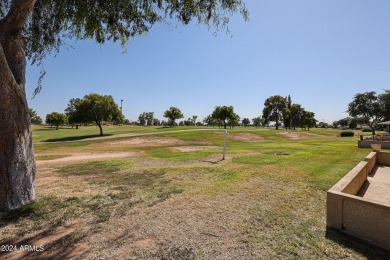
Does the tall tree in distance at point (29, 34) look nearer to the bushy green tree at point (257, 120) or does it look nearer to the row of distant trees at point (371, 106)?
the row of distant trees at point (371, 106)

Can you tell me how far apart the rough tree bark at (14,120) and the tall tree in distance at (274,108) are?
71.5m

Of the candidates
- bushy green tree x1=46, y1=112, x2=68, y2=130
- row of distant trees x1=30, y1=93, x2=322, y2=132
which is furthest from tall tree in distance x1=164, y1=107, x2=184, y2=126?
bushy green tree x1=46, y1=112, x2=68, y2=130

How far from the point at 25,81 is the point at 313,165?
1265 cm

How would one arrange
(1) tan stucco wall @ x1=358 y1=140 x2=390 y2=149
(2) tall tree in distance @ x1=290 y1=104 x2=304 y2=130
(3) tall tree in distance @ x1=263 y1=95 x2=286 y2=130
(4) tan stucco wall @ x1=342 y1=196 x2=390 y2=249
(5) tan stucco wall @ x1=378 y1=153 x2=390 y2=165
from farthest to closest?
(2) tall tree in distance @ x1=290 y1=104 x2=304 y2=130 → (3) tall tree in distance @ x1=263 y1=95 x2=286 y2=130 → (1) tan stucco wall @ x1=358 y1=140 x2=390 y2=149 → (5) tan stucco wall @ x1=378 y1=153 x2=390 y2=165 → (4) tan stucco wall @ x1=342 y1=196 x2=390 y2=249

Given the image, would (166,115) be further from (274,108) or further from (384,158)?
(384,158)

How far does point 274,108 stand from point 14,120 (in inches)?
2875

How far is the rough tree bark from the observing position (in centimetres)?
534

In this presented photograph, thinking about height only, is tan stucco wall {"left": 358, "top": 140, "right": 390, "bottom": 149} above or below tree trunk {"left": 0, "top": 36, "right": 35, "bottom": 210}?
below

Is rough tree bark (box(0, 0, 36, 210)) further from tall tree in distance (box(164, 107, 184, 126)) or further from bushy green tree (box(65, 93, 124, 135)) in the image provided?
tall tree in distance (box(164, 107, 184, 126))

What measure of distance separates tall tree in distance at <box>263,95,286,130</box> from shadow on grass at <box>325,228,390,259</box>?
6983 centimetres

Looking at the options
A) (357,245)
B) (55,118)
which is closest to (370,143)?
(357,245)

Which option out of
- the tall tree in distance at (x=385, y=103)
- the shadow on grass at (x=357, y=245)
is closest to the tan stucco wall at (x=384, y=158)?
the shadow on grass at (x=357, y=245)

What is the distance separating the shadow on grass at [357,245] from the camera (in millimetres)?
3923

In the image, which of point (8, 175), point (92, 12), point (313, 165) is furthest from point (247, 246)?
point (313, 165)
